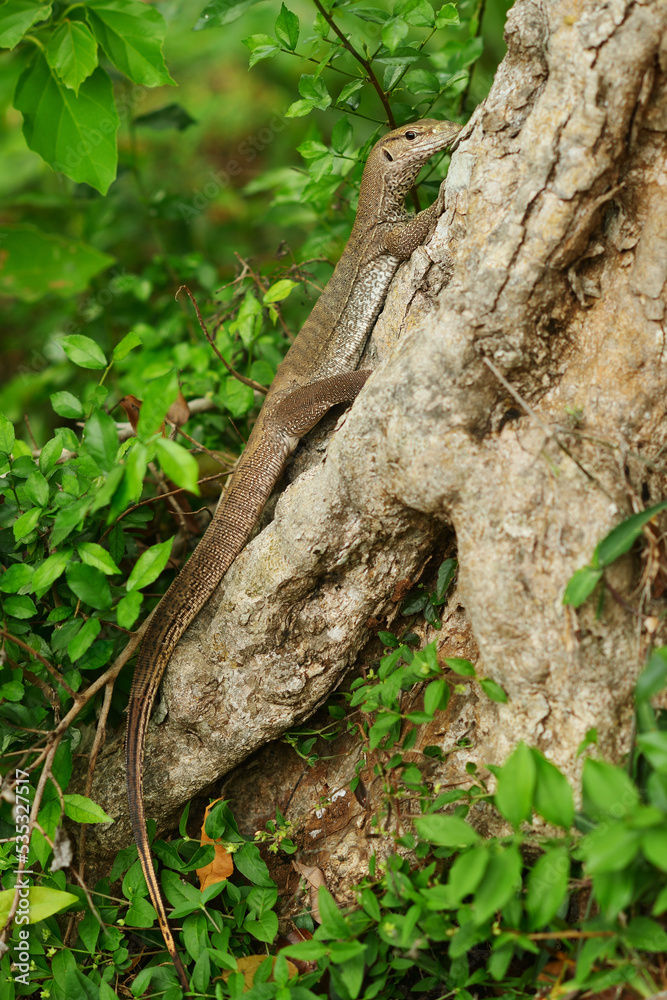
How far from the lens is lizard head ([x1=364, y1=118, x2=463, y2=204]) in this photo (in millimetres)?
3652

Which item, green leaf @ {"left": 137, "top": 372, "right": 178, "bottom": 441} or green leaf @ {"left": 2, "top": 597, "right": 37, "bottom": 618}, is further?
green leaf @ {"left": 2, "top": 597, "right": 37, "bottom": 618}

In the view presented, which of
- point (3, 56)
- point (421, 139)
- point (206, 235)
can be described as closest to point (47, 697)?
point (421, 139)

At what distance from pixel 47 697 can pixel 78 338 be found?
1528 mm

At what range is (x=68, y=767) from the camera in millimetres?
2596

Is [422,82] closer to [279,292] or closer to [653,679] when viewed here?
[279,292]

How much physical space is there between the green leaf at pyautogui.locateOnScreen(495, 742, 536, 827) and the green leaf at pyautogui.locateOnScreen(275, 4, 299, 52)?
292 centimetres

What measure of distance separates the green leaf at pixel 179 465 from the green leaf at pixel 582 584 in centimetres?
104

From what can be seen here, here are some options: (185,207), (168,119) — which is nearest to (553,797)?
(185,207)

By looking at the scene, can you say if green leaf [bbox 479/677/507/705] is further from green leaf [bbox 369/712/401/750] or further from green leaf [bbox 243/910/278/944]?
green leaf [bbox 243/910/278/944]

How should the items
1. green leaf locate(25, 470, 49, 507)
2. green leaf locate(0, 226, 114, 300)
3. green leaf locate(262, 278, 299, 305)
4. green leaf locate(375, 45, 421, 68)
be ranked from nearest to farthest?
green leaf locate(25, 470, 49, 507) < green leaf locate(375, 45, 421, 68) < green leaf locate(262, 278, 299, 305) < green leaf locate(0, 226, 114, 300)

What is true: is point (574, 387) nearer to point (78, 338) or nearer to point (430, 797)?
point (430, 797)

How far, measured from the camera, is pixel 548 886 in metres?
1.60

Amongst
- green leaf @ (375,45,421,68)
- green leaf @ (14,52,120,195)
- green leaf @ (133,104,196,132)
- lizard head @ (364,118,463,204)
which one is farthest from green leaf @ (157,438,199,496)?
green leaf @ (133,104,196,132)

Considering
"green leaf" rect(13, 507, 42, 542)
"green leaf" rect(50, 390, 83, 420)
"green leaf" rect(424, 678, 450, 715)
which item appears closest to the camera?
"green leaf" rect(424, 678, 450, 715)
